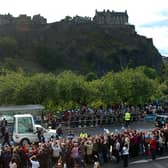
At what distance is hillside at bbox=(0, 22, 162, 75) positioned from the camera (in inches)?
6836

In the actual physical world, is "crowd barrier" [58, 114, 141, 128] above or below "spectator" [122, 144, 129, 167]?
above

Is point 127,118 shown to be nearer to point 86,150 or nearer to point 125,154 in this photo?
point 125,154

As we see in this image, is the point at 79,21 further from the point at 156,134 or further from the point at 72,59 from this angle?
the point at 156,134

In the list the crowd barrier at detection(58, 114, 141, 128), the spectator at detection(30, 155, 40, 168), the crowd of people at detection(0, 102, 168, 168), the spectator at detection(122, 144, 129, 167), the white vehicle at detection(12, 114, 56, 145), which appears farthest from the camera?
the crowd barrier at detection(58, 114, 141, 128)

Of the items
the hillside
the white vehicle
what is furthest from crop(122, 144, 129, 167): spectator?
the hillside

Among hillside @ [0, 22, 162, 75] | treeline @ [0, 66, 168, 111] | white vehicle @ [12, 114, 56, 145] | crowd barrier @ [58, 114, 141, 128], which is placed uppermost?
hillside @ [0, 22, 162, 75]

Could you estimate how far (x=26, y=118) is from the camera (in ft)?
104

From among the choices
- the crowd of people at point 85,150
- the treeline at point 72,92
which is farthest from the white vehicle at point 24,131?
the treeline at point 72,92

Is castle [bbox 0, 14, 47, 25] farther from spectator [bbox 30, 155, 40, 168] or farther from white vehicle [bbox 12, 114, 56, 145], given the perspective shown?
spectator [bbox 30, 155, 40, 168]

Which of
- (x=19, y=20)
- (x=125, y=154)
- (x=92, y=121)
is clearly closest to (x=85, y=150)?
(x=125, y=154)

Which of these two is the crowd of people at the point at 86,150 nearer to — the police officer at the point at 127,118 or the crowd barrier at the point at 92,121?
the police officer at the point at 127,118

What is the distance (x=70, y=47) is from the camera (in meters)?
183

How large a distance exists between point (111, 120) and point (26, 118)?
37.4 ft

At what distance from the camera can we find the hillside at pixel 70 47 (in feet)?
570
